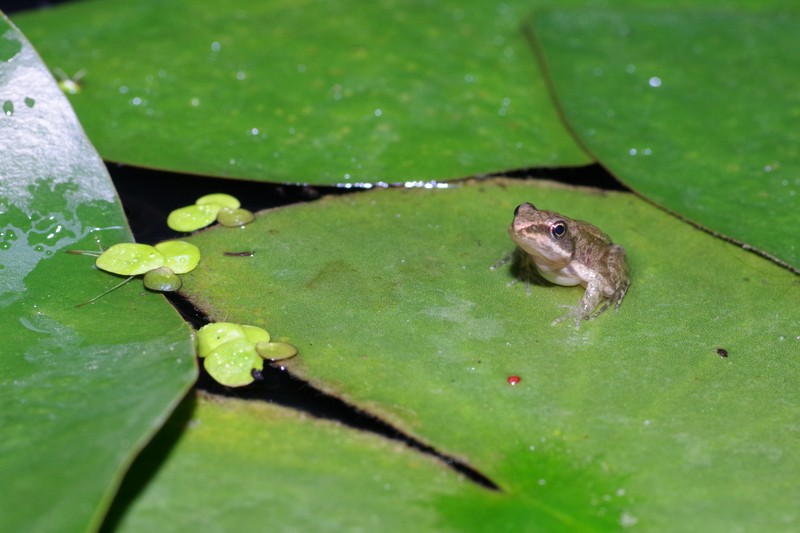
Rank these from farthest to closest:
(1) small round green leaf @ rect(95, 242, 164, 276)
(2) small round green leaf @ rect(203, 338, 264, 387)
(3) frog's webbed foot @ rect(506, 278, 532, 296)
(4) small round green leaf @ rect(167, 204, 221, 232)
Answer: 1. (4) small round green leaf @ rect(167, 204, 221, 232)
2. (3) frog's webbed foot @ rect(506, 278, 532, 296)
3. (1) small round green leaf @ rect(95, 242, 164, 276)
4. (2) small round green leaf @ rect(203, 338, 264, 387)

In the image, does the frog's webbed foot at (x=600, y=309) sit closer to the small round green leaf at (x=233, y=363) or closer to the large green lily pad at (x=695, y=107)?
the large green lily pad at (x=695, y=107)

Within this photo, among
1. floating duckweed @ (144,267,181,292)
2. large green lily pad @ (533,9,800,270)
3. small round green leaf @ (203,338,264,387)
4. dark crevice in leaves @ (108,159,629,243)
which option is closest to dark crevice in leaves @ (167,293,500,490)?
small round green leaf @ (203,338,264,387)

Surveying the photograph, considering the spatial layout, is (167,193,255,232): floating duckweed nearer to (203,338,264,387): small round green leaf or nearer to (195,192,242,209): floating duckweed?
(195,192,242,209): floating duckweed

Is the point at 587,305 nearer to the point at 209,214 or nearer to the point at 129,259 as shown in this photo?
the point at 209,214

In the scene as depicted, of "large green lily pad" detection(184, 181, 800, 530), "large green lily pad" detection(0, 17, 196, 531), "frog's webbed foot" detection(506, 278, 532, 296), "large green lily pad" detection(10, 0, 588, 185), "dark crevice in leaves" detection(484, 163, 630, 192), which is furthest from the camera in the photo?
"dark crevice in leaves" detection(484, 163, 630, 192)

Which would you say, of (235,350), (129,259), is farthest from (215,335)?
(129,259)

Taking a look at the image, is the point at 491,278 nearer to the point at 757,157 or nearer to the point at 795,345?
the point at 795,345

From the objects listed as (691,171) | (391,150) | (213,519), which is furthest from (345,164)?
(213,519)

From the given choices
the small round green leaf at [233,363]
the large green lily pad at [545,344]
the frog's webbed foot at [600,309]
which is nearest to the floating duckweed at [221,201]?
the large green lily pad at [545,344]
